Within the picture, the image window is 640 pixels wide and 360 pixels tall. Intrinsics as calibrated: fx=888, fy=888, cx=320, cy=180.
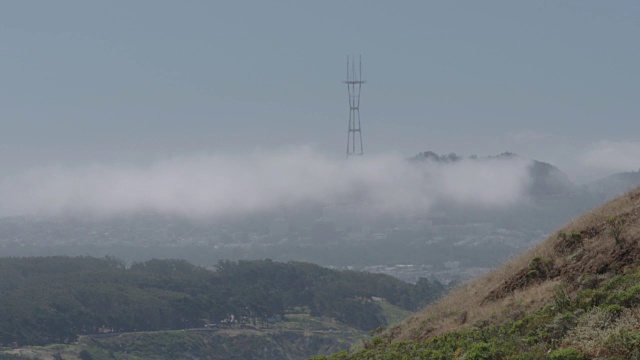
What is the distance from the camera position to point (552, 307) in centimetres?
3095

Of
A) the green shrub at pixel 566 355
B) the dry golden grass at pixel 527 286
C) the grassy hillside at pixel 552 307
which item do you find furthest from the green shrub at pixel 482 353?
the dry golden grass at pixel 527 286

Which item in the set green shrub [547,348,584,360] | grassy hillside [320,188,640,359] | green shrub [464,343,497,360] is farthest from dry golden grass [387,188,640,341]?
green shrub [547,348,584,360]

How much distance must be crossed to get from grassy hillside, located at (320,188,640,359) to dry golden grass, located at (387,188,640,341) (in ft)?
0.20

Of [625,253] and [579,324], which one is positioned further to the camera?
[625,253]

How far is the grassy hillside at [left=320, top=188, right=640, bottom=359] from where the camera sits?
85.1 feet

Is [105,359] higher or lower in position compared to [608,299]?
lower

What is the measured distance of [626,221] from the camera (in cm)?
3597

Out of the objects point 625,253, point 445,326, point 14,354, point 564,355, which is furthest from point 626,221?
point 14,354

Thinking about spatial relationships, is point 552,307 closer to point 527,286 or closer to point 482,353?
point 482,353

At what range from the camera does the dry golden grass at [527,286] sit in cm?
3394

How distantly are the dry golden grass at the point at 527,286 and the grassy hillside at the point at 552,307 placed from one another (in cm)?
6

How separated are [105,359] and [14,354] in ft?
66.6

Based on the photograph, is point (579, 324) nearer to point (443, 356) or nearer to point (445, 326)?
point (443, 356)

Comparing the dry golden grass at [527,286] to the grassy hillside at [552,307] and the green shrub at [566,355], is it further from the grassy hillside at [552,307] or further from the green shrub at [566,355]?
the green shrub at [566,355]
